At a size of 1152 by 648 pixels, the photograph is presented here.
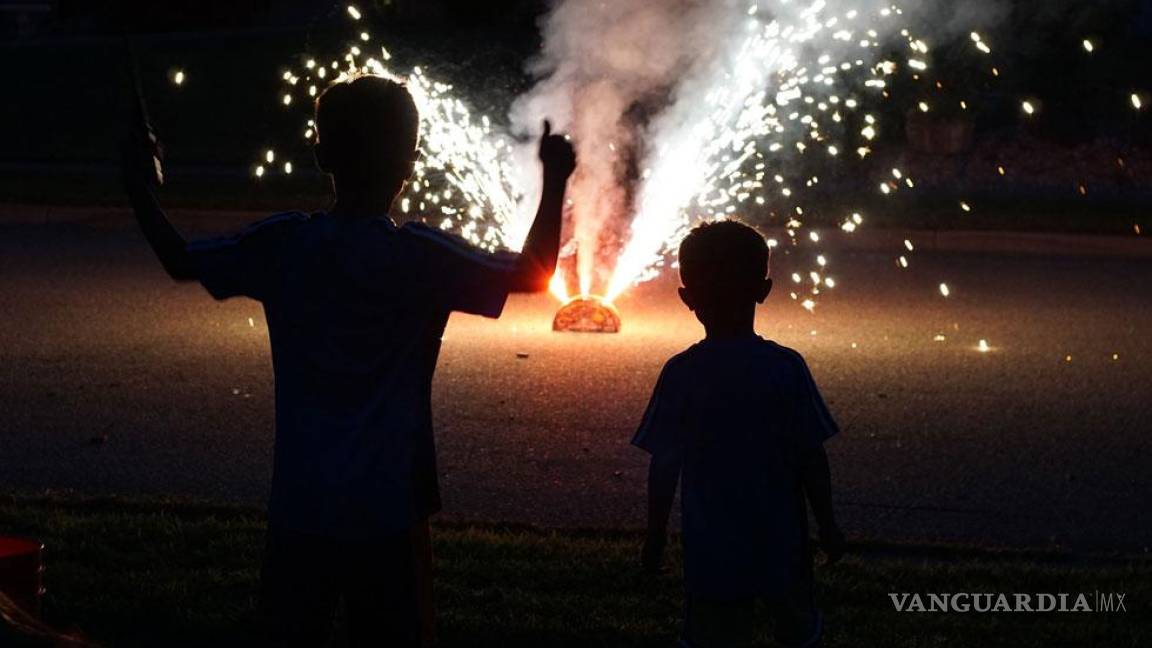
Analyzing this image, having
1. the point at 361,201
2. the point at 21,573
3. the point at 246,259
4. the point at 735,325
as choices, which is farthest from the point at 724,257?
the point at 21,573

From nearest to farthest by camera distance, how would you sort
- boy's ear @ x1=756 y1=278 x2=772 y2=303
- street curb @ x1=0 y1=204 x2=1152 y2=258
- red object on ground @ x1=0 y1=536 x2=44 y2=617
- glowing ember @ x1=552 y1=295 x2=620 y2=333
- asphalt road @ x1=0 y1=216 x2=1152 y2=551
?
1. boy's ear @ x1=756 y1=278 x2=772 y2=303
2. red object on ground @ x1=0 y1=536 x2=44 y2=617
3. asphalt road @ x1=0 y1=216 x2=1152 y2=551
4. glowing ember @ x1=552 y1=295 x2=620 y2=333
5. street curb @ x1=0 y1=204 x2=1152 y2=258

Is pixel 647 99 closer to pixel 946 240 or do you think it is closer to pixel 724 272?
pixel 946 240

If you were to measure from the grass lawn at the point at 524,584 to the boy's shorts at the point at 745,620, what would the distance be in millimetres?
1236

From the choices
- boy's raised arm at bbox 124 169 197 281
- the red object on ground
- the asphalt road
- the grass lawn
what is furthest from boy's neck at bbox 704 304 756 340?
the asphalt road

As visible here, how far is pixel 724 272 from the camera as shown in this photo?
14.0ft

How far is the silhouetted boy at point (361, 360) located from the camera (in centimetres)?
356

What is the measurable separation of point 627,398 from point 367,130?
19.6ft

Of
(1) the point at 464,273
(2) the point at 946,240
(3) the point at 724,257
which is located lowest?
(1) the point at 464,273

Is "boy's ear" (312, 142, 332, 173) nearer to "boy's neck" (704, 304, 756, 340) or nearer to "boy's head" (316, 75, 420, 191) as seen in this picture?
"boy's head" (316, 75, 420, 191)

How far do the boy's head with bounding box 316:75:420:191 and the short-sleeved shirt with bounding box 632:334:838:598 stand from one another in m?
0.90

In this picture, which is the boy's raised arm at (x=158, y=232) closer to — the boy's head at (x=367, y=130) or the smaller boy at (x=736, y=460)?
the boy's head at (x=367, y=130)

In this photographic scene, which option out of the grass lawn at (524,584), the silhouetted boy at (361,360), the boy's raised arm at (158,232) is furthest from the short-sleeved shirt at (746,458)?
the grass lawn at (524,584)

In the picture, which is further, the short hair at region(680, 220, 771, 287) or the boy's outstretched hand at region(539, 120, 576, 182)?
the short hair at region(680, 220, 771, 287)

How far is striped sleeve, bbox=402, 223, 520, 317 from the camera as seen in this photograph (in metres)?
3.59
